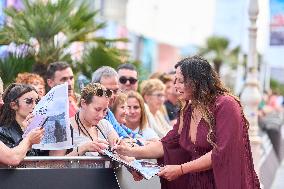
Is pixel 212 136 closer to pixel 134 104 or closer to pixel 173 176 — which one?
pixel 173 176

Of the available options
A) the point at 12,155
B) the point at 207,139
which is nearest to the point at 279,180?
the point at 207,139

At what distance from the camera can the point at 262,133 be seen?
21.0m

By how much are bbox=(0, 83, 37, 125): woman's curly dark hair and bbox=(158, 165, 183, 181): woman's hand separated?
1302 mm

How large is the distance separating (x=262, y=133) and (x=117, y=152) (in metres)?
14.5

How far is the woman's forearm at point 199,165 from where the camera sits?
6348mm

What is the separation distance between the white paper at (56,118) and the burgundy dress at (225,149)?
0.89 metres

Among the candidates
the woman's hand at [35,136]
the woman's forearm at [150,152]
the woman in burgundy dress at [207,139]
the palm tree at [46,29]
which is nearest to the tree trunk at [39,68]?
the palm tree at [46,29]

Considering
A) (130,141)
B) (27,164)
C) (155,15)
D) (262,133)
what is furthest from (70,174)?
(155,15)

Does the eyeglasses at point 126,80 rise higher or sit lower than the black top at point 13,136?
higher

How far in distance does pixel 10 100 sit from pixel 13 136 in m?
0.42

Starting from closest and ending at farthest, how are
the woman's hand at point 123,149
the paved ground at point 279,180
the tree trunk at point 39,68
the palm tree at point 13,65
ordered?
the woman's hand at point 123,149
the palm tree at point 13,65
the tree trunk at point 39,68
the paved ground at point 279,180

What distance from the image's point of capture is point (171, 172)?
6.48 metres

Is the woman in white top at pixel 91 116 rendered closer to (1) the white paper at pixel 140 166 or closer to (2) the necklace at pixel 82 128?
(2) the necklace at pixel 82 128

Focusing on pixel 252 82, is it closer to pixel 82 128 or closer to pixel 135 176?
pixel 82 128
